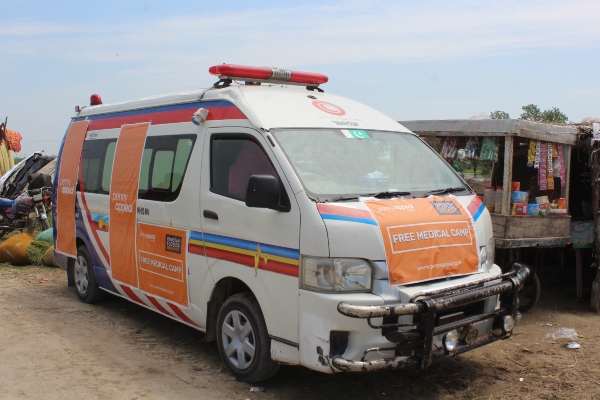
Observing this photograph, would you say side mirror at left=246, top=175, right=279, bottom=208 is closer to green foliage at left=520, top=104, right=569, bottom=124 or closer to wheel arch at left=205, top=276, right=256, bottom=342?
wheel arch at left=205, top=276, right=256, bottom=342

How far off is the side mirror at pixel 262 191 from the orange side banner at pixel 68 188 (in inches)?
163

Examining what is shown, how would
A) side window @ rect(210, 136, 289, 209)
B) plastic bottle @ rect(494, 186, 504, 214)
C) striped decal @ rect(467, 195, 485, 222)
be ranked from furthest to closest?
plastic bottle @ rect(494, 186, 504, 214), striped decal @ rect(467, 195, 485, 222), side window @ rect(210, 136, 289, 209)

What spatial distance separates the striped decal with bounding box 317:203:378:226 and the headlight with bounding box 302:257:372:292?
28 centimetres

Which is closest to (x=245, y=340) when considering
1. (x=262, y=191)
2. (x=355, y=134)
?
(x=262, y=191)

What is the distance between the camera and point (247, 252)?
4766 millimetres

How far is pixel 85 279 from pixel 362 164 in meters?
4.46

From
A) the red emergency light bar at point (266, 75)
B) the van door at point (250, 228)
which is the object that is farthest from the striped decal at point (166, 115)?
the red emergency light bar at point (266, 75)

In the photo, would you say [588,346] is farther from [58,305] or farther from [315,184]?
[58,305]

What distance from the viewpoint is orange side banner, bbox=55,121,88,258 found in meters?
7.80

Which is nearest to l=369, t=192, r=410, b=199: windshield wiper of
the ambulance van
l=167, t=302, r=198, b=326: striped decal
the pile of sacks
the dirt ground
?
the ambulance van

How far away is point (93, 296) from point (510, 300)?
16.5 ft

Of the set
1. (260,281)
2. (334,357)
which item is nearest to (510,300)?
(334,357)

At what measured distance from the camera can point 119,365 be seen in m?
5.48

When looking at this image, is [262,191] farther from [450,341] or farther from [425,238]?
[450,341]
